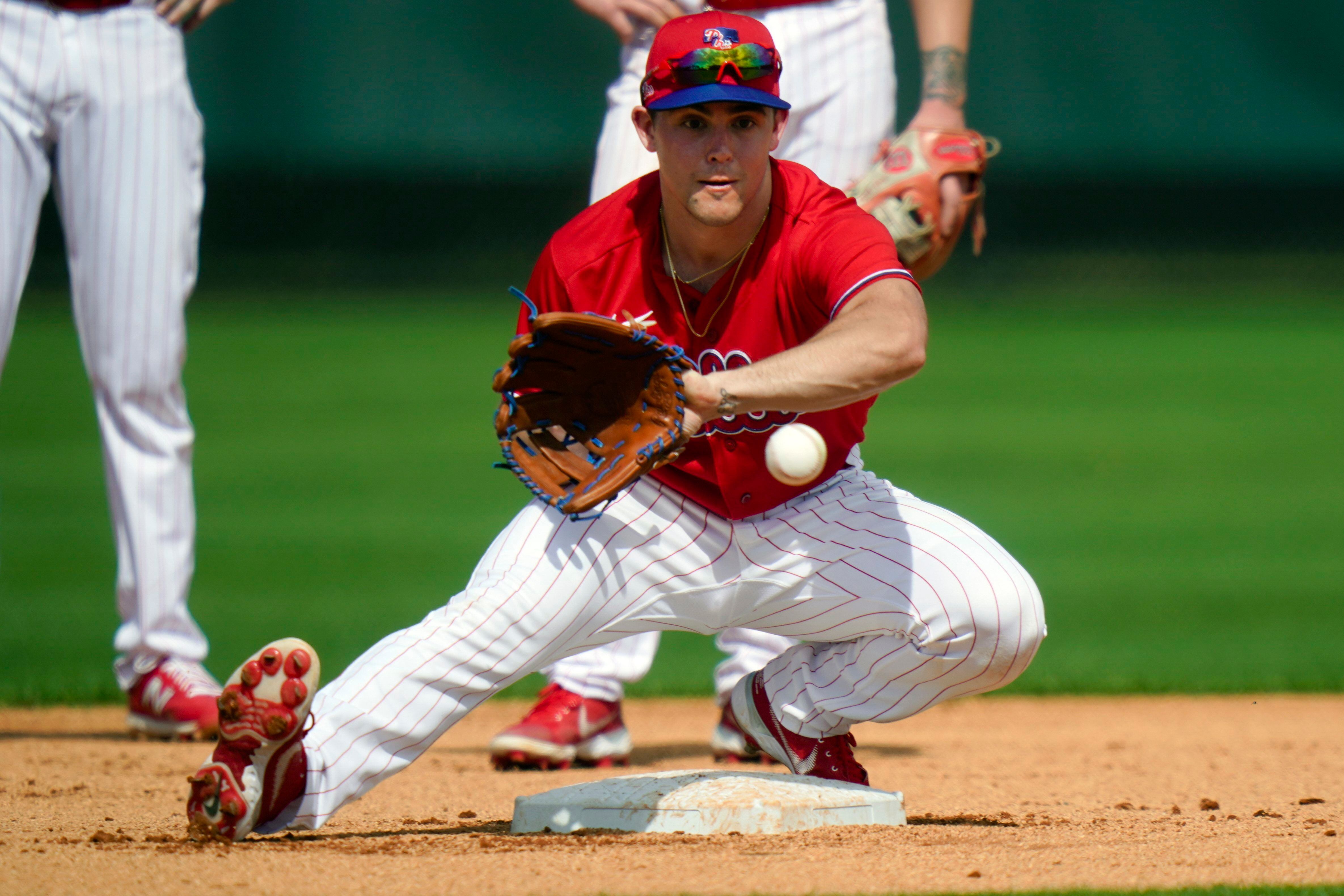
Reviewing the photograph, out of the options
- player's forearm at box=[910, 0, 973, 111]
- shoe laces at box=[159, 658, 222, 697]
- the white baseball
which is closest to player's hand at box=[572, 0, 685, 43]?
player's forearm at box=[910, 0, 973, 111]

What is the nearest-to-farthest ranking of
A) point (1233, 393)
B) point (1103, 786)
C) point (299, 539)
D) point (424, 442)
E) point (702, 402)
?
1. point (702, 402)
2. point (1103, 786)
3. point (299, 539)
4. point (424, 442)
5. point (1233, 393)

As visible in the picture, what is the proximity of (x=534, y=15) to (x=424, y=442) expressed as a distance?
5591mm

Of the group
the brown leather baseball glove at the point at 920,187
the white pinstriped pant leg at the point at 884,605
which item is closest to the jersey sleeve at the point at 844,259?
the white pinstriped pant leg at the point at 884,605

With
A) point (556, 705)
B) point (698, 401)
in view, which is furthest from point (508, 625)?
point (556, 705)

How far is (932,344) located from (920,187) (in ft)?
32.5

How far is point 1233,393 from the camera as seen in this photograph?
35.7 feet

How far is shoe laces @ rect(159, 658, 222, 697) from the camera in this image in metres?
3.49

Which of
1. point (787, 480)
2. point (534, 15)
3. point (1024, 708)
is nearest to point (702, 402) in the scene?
point (787, 480)

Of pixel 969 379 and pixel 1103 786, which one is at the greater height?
pixel 969 379

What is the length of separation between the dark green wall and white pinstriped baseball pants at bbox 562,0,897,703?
9979mm

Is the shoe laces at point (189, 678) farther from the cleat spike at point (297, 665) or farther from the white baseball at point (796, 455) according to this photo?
the white baseball at point (796, 455)

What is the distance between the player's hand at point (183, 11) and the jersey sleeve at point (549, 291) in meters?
1.36

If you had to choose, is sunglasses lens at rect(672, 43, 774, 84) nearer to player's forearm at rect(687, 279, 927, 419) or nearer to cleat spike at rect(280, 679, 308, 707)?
player's forearm at rect(687, 279, 927, 419)

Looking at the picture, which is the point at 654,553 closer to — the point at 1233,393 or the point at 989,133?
the point at 1233,393
